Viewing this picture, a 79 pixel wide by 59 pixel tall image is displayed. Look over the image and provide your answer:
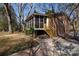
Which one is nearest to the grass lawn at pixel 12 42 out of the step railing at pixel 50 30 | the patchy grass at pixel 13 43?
the patchy grass at pixel 13 43

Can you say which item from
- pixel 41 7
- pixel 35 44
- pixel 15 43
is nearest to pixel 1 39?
pixel 15 43

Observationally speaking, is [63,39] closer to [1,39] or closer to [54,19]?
[54,19]

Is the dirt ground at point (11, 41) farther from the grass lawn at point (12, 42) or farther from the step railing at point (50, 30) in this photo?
the step railing at point (50, 30)

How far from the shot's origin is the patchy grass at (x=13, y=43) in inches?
107

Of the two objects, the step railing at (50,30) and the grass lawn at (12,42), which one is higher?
the step railing at (50,30)

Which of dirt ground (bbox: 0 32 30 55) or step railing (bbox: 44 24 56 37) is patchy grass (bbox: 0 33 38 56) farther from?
step railing (bbox: 44 24 56 37)

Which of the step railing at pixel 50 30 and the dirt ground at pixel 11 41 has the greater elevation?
the step railing at pixel 50 30

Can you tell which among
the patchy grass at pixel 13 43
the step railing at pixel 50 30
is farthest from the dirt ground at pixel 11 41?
the step railing at pixel 50 30

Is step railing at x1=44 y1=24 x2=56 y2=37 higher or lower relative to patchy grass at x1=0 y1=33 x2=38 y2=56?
higher

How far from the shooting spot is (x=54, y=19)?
109 inches

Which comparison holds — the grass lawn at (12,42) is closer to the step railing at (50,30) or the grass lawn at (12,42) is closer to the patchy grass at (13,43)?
the patchy grass at (13,43)

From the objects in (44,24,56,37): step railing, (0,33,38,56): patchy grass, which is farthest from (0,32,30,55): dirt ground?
(44,24,56,37): step railing

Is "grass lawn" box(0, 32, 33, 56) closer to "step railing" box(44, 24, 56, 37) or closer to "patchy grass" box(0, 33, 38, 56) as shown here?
"patchy grass" box(0, 33, 38, 56)

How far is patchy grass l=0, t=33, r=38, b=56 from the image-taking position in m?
2.73
